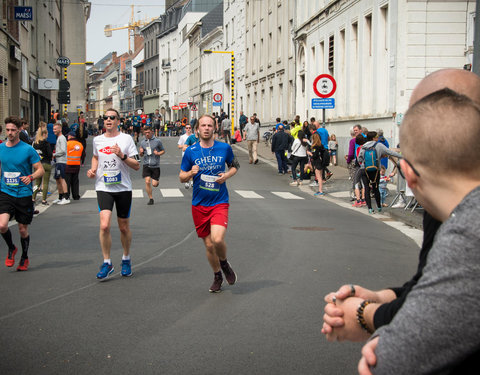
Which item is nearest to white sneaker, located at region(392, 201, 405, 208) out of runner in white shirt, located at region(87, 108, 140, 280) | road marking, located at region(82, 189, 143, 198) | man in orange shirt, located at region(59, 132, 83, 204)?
road marking, located at region(82, 189, 143, 198)

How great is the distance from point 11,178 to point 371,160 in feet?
30.9

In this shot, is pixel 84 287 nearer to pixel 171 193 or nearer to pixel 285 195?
pixel 171 193

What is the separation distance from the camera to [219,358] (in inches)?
207

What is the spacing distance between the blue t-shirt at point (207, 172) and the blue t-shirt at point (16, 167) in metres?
2.50

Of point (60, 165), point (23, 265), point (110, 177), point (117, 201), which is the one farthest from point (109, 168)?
point (60, 165)

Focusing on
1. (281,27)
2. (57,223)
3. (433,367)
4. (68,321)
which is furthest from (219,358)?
(281,27)

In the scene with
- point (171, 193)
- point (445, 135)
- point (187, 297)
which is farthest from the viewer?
point (171, 193)

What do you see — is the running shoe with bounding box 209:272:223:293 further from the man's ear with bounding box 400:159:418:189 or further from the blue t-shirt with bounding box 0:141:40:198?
the man's ear with bounding box 400:159:418:189

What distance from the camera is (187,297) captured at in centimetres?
759

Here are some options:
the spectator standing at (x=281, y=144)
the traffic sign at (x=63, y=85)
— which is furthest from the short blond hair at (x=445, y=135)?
the traffic sign at (x=63, y=85)

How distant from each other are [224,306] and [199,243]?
4620 mm

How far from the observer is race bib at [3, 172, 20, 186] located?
30.9 ft

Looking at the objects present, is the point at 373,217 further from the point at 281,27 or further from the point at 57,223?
the point at 281,27

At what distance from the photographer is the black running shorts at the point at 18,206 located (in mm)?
9445
